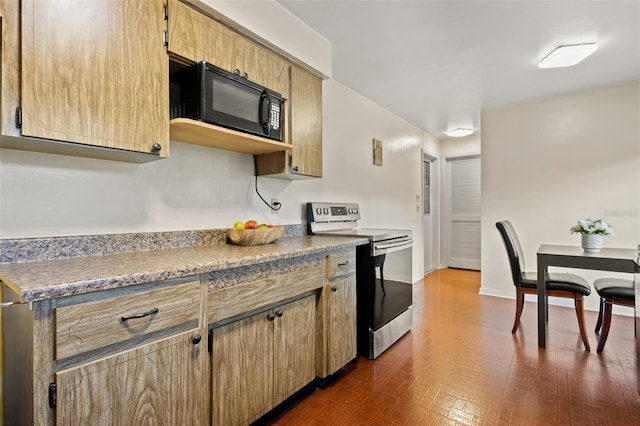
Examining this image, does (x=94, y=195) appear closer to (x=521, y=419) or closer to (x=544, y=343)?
(x=521, y=419)

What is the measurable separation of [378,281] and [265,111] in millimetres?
1431

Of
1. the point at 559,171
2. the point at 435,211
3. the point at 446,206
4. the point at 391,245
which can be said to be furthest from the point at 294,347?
the point at 446,206

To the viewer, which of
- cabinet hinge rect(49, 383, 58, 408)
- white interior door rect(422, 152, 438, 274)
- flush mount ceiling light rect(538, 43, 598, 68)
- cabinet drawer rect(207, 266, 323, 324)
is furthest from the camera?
white interior door rect(422, 152, 438, 274)

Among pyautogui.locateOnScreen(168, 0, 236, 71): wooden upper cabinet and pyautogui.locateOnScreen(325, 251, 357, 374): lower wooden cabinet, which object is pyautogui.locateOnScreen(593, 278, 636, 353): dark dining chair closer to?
pyautogui.locateOnScreen(325, 251, 357, 374): lower wooden cabinet

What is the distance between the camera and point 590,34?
2.33 m

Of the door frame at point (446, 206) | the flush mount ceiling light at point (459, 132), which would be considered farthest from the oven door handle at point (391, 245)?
the door frame at point (446, 206)

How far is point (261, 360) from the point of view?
1536mm

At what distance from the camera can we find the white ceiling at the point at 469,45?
203cm

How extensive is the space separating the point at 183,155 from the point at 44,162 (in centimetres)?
63

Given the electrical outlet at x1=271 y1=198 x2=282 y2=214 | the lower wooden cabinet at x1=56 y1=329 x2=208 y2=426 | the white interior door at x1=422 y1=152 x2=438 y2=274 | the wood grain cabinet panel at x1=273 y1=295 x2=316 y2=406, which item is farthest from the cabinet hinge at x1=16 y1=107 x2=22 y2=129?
the white interior door at x1=422 y1=152 x2=438 y2=274

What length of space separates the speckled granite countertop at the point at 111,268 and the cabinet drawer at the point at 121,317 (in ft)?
0.18

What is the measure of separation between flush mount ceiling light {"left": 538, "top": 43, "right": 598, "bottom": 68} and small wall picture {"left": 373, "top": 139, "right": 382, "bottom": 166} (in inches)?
66.5

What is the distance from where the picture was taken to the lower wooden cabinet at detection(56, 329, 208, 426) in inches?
36.9

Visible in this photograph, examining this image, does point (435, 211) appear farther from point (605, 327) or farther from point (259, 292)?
point (259, 292)
